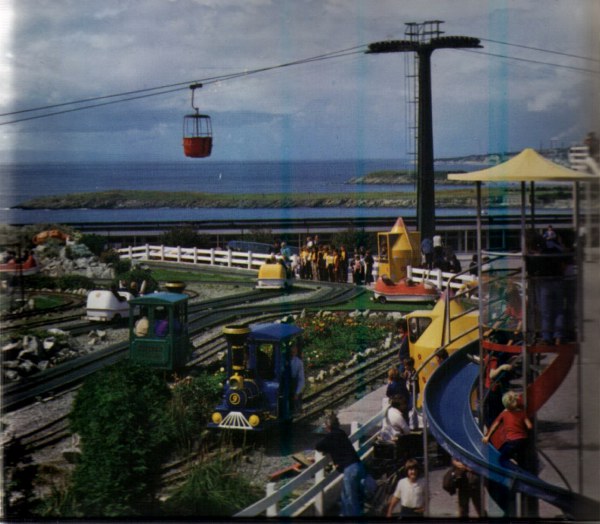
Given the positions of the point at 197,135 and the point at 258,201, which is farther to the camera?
the point at 258,201

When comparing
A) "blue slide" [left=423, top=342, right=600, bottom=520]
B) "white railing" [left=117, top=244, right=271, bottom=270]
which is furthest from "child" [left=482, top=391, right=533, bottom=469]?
"white railing" [left=117, top=244, right=271, bottom=270]

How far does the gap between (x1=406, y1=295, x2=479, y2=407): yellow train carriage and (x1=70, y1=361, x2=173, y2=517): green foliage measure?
2.90 m

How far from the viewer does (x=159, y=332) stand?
11.0 metres

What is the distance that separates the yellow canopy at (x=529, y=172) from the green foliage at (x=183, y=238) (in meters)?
4.24

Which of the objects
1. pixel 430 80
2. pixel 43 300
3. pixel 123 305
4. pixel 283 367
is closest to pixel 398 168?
pixel 430 80

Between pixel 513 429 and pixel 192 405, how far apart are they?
336 centimetres

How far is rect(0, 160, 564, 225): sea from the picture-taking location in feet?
37.0

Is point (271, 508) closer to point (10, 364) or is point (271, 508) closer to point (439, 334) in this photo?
point (439, 334)

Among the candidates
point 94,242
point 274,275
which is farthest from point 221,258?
point 94,242

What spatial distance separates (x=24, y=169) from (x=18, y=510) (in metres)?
3.78

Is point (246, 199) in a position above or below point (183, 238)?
above

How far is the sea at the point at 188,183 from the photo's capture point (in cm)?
1127

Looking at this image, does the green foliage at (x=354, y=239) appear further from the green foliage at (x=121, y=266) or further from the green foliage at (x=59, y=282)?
the green foliage at (x=59, y=282)

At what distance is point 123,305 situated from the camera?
1182 cm
